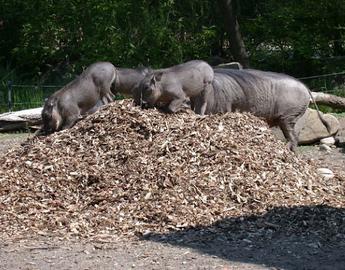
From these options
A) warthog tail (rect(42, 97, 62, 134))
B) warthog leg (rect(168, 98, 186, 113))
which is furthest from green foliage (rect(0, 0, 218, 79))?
warthog leg (rect(168, 98, 186, 113))

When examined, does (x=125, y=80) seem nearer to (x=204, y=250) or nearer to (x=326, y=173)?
(x=326, y=173)

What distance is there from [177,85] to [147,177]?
2.32 metres

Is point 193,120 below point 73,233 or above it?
above

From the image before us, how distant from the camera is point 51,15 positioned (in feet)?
71.5

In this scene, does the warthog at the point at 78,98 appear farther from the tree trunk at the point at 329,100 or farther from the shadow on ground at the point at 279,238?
the shadow on ground at the point at 279,238

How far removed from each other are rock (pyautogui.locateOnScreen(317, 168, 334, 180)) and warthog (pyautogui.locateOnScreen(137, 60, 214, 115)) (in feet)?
5.84

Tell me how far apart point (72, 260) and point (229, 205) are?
1842 mm

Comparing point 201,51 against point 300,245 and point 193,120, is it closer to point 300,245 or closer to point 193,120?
point 193,120

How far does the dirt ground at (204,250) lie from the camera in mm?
6121

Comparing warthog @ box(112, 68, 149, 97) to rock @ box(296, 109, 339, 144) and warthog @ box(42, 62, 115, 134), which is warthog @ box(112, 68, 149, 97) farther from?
rock @ box(296, 109, 339, 144)

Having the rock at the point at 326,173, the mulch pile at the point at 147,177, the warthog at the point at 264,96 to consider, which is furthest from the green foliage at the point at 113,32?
the mulch pile at the point at 147,177

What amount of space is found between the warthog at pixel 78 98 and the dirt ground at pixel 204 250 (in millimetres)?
4636

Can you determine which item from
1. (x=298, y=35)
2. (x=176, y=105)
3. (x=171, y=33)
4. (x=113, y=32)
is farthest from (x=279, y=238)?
(x=171, y=33)

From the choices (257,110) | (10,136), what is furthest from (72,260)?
(10,136)
